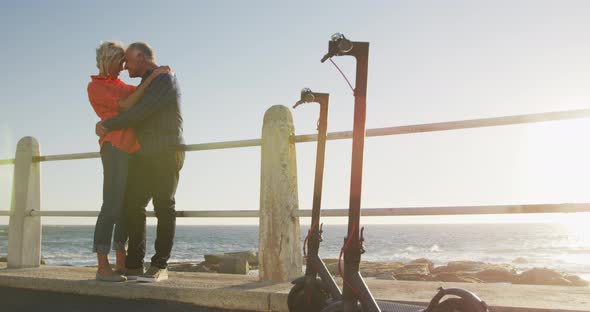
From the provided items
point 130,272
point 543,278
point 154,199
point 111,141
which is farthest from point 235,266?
point 111,141

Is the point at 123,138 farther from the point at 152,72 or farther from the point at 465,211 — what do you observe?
the point at 465,211

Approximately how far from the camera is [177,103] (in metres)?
4.30

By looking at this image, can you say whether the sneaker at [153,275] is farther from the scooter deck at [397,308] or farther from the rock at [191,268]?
the rock at [191,268]

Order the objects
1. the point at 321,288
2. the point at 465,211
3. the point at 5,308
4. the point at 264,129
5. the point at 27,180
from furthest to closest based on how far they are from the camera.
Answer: the point at 27,180, the point at 264,129, the point at 5,308, the point at 465,211, the point at 321,288

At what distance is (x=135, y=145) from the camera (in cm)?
427

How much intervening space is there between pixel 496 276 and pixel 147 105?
21403 millimetres

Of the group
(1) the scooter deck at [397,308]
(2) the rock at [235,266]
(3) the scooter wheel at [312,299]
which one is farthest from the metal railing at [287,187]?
(2) the rock at [235,266]

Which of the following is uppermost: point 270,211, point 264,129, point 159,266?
Answer: point 264,129

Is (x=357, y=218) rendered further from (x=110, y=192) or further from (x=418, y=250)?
(x=418, y=250)

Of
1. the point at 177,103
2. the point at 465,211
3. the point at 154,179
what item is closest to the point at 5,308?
the point at 154,179

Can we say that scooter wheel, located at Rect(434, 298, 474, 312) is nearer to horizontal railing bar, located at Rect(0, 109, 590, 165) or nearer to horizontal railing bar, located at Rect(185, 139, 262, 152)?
horizontal railing bar, located at Rect(0, 109, 590, 165)

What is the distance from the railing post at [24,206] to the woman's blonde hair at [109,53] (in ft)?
6.98

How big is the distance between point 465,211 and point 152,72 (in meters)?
2.47

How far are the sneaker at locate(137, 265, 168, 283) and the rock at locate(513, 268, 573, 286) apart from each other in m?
18.1
